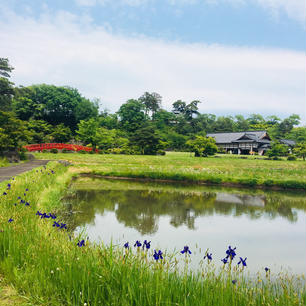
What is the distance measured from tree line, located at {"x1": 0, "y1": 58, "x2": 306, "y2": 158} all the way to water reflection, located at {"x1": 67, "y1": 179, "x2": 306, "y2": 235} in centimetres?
1054

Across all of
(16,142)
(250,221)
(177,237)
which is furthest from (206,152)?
(177,237)

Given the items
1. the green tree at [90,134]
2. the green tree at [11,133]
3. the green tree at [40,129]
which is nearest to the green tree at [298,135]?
the green tree at [90,134]

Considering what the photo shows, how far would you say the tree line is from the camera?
20.2 meters

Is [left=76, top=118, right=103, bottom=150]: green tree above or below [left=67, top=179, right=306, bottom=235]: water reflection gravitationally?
above

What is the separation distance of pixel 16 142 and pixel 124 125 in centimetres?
2859

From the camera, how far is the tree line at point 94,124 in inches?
795

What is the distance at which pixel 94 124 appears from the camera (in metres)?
36.4

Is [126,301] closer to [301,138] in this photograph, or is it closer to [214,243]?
[214,243]

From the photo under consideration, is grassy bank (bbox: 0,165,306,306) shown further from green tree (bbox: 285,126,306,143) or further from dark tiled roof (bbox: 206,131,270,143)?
green tree (bbox: 285,126,306,143)

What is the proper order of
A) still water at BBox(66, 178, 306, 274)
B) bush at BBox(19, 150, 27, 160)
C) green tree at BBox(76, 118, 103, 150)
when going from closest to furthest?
still water at BBox(66, 178, 306, 274), bush at BBox(19, 150, 27, 160), green tree at BBox(76, 118, 103, 150)

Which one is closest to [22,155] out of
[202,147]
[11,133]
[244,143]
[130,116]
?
[11,133]

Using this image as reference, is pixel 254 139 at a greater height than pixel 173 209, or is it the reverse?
pixel 254 139

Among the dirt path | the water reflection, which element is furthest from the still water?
the dirt path

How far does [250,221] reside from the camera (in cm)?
812
